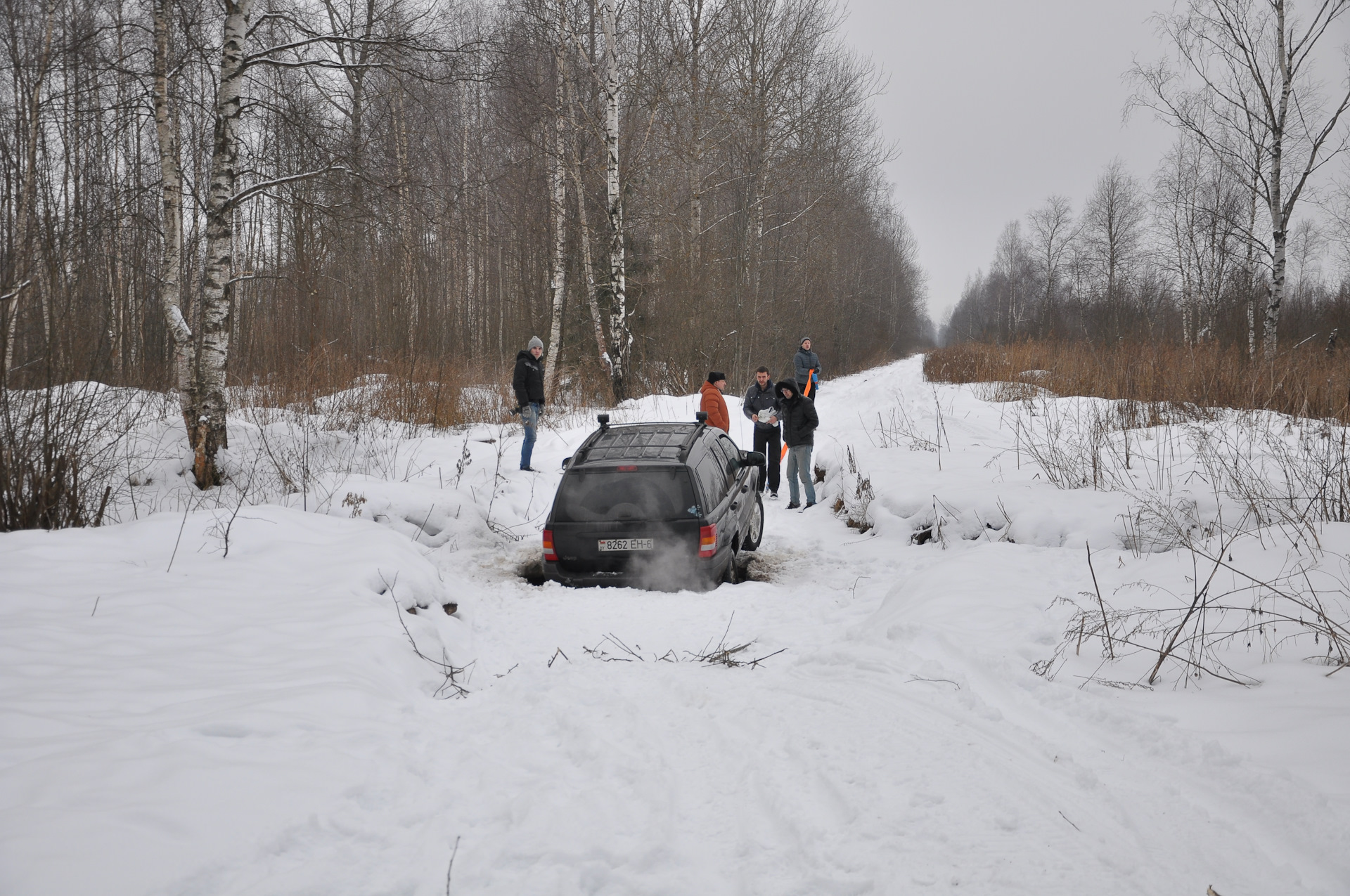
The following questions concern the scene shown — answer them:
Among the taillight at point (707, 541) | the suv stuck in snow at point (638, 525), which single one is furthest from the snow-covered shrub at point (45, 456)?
the taillight at point (707, 541)

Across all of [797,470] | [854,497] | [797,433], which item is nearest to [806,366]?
[797,433]

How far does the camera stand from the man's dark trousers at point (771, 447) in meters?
11.5

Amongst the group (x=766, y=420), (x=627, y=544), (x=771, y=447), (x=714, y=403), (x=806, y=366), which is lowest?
(x=627, y=544)

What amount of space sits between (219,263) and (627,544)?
6486 mm

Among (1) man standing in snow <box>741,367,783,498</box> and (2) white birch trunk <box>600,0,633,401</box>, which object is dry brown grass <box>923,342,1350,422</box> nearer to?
(1) man standing in snow <box>741,367,783,498</box>

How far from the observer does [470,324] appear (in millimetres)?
28438

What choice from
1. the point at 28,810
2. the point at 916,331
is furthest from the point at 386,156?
the point at 916,331

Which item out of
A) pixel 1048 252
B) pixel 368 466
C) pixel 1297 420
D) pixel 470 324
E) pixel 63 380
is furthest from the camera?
pixel 1048 252

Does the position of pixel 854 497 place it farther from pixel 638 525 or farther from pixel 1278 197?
pixel 1278 197

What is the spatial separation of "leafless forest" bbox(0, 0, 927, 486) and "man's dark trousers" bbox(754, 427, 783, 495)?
5782mm

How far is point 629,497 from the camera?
21.0ft

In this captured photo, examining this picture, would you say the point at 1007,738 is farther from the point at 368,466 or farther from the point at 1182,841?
the point at 368,466

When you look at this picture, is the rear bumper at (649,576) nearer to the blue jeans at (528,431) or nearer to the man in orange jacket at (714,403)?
the man in orange jacket at (714,403)

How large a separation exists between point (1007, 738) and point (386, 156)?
382 inches
